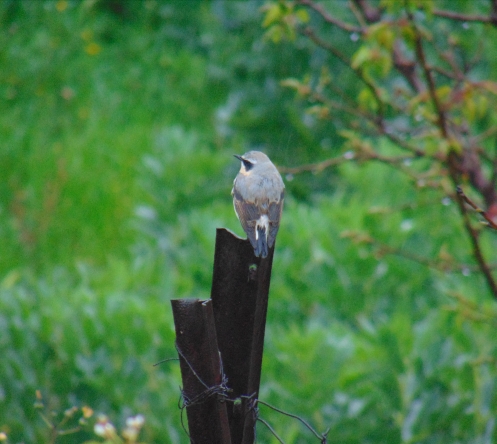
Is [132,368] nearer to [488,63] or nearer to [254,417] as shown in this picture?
[254,417]

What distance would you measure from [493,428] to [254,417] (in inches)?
64.0

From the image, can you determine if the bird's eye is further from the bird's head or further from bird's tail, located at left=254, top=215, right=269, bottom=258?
bird's tail, located at left=254, top=215, right=269, bottom=258

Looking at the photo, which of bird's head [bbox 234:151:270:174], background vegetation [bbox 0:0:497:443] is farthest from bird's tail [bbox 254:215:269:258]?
background vegetation [bbox 0:0:497:443]

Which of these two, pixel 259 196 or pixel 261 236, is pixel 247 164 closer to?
pixel 259 196

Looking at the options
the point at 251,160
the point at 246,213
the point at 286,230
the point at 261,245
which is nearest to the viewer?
the point at 261,245

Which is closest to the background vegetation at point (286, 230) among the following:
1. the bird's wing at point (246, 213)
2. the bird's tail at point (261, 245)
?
the bird's tail at point (261, 245)

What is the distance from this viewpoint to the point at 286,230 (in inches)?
153

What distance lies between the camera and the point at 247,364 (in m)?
1.44

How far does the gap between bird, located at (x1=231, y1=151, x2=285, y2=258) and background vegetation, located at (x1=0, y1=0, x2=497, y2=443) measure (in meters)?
0.55

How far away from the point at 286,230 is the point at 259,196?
1986mm

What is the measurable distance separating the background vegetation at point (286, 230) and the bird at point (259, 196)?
1.79 ft

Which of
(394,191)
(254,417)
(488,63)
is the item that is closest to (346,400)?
(254,417)

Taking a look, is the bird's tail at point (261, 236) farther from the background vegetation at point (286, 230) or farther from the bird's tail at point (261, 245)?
the background vegetation at point (286, 230)

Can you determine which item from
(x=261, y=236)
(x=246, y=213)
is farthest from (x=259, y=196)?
(x=261, y=236)
